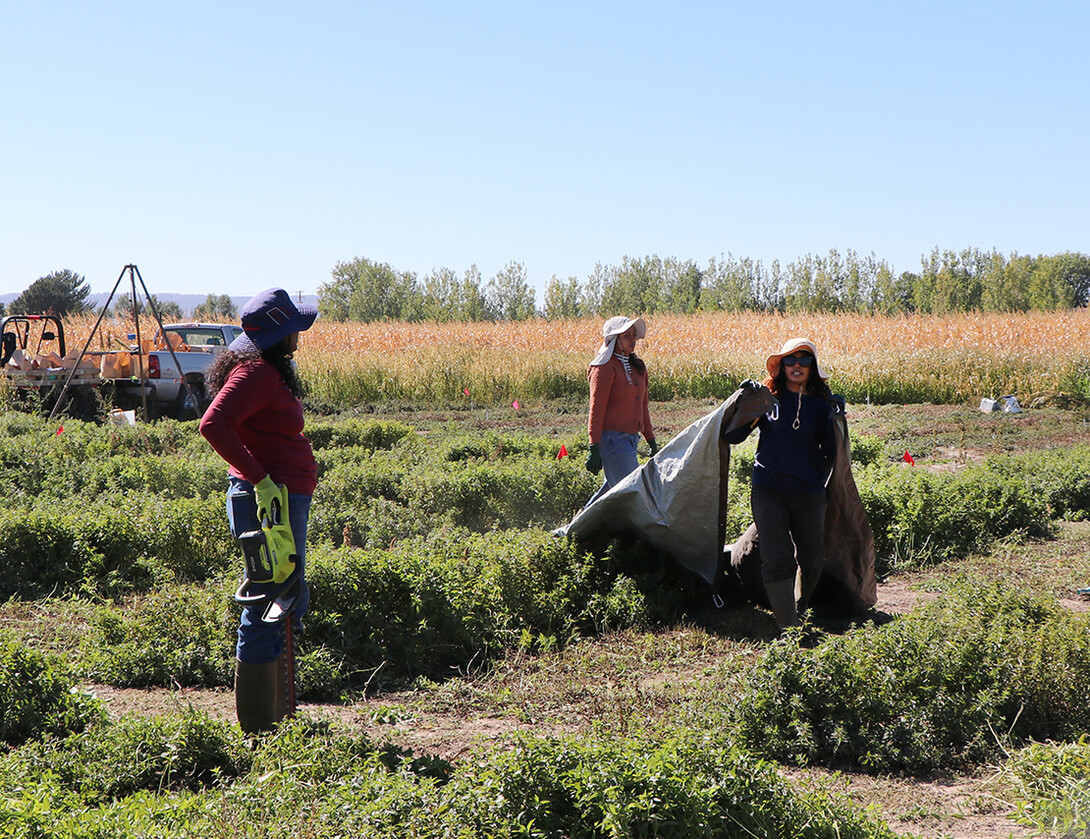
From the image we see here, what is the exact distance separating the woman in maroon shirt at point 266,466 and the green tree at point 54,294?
59.2m

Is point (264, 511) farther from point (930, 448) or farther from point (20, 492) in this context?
point (930, 448)

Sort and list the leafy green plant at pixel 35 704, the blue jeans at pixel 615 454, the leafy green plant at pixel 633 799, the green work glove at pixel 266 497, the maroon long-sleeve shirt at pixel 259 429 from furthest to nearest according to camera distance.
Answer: the blue jeans at pixel 615 454 → the leafy green plant at pixel 35 704 → the green work glove at pixel 266 497 → the maroon long-sleeve shirt at pixel 259 429 → the leafy green plant at pixel 633 799

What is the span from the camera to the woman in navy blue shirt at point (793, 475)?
5230mm

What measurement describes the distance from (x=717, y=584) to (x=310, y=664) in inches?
95.2

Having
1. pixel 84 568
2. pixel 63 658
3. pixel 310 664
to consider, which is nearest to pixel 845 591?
pixel 310 664

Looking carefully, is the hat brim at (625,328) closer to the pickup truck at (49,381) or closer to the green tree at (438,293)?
the pickup truck at (49,381)

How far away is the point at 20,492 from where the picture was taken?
9.00m

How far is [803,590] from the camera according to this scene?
17.9 feet

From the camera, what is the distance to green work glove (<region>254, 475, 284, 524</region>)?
3.70m

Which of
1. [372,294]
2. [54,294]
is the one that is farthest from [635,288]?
[54,294]

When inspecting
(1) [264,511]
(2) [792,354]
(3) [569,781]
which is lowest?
(3) [569,781]

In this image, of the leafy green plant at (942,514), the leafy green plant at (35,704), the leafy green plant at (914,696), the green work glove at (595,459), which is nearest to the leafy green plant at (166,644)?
the leafy green plant at (35,704)

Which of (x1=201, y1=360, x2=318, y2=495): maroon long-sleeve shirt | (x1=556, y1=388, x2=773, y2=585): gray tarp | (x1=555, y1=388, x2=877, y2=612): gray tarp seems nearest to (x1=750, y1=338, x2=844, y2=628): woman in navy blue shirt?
(x1=555, y1=388, x2=877, y2=612): gray tarp

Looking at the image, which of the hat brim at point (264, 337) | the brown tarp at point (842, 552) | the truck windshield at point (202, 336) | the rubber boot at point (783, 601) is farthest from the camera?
the truck windshield at point (202, 336)
